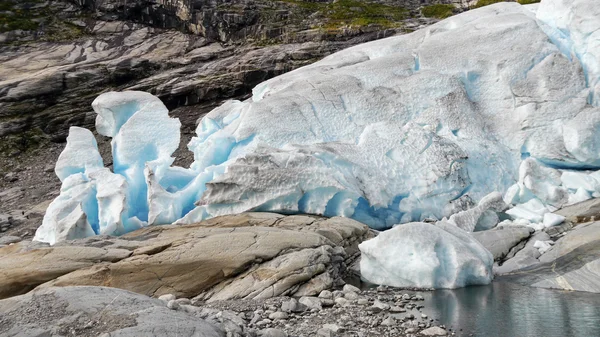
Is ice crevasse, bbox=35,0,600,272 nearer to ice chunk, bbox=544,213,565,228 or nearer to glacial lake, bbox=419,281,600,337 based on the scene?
ice chunk, bbox=544,213,565,228

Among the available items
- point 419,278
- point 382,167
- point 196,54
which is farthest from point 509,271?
point 196,54

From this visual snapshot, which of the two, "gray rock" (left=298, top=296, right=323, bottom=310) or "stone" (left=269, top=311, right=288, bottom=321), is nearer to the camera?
"stone" (left=269, top=311, right=288, bottom=321)

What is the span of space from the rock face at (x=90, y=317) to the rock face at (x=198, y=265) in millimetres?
3774

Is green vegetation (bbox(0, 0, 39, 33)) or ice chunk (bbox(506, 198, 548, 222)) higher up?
green vegetation (bbox(0, 0, 39, 33))

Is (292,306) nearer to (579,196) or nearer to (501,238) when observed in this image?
(501,238)

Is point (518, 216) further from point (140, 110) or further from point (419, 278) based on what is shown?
point (140, 110)

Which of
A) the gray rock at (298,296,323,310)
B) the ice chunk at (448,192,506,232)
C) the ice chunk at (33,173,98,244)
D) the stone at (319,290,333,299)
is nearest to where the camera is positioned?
the gray rock at (298,296,323,310)

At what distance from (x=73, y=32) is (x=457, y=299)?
51.8 m

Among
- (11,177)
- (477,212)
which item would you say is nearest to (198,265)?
(477,212)

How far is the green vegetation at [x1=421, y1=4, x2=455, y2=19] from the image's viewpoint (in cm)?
5871

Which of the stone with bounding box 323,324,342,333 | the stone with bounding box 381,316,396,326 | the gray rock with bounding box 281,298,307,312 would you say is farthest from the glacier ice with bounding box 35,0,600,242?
the stone with bounding box 323,324,342,333

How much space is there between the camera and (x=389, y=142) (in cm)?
1934

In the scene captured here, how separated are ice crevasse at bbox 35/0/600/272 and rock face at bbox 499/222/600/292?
2.88 m

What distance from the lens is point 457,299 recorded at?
471 inches
